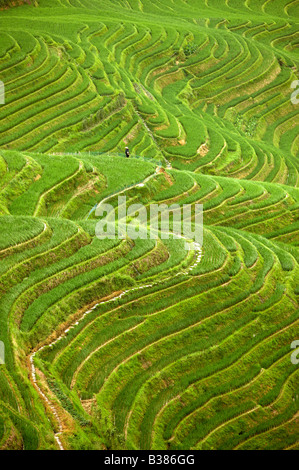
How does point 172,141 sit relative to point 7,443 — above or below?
above

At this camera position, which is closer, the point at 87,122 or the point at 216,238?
the point at 216,238

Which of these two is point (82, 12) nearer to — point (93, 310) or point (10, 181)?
point (10, 181)

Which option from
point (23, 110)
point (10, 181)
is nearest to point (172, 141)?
point (23, 110)

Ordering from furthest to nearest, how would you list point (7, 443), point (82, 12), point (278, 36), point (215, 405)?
1. point (278, 36)
2. point (82, 12)
3. point (215, 405)
4. point (7, 443)

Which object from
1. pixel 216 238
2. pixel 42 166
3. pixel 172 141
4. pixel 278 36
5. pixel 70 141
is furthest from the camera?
pixel 278 36

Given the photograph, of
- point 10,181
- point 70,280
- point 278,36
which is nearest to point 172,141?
point 10,181

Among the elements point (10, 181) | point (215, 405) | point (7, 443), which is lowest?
point (215, 405)
